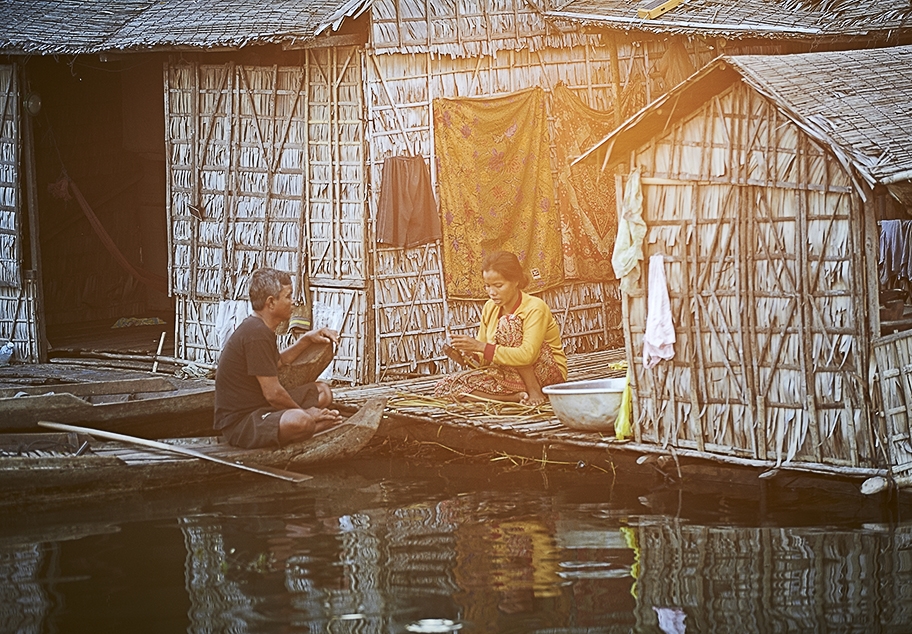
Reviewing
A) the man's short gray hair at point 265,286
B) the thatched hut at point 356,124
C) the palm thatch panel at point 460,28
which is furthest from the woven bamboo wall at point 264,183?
the man's short gray hair at point 265,286

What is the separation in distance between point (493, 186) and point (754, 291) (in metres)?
4.01

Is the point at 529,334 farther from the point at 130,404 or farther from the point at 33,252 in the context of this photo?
the point at 33,252

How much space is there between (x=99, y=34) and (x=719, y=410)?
21.1ft

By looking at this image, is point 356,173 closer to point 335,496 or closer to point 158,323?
point 335,496

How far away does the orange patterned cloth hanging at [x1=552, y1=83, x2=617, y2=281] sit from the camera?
11859mm

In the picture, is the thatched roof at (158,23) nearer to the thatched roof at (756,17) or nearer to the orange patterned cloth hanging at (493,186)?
the orange patterned cloth hanging at (493,186)

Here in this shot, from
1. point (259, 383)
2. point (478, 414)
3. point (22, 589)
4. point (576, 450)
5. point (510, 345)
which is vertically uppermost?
point (510, 345)

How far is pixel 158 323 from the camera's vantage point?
1428cm

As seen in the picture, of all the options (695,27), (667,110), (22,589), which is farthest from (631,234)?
(695,27)

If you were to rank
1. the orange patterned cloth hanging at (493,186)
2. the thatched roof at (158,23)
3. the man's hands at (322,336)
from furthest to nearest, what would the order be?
the orange patterned cloth hanging at (493,186), the thatched roof at (158,23), the man's hands at (322,336)

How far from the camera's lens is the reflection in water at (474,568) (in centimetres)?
607

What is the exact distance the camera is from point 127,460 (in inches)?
331

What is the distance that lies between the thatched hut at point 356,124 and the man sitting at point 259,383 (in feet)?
7.49

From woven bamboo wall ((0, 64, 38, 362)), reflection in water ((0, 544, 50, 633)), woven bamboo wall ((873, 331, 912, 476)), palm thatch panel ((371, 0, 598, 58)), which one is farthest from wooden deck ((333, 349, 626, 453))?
woven bamboo wall ((0, 64, 38, 362))
